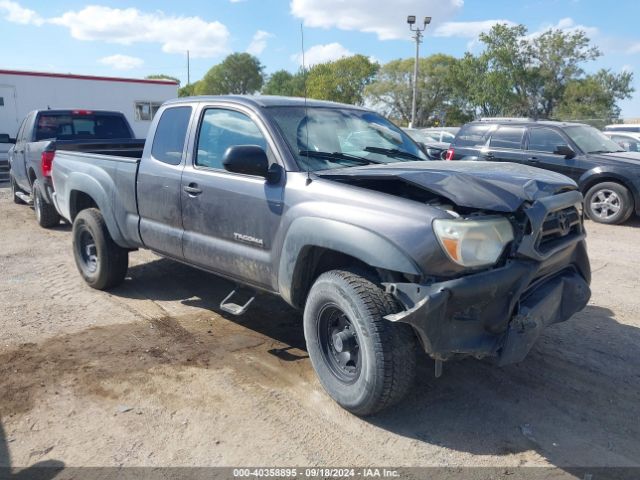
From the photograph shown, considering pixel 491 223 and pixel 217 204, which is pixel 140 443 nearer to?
pixel 217 204

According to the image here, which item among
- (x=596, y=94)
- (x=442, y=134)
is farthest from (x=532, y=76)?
(x=442, y=134)

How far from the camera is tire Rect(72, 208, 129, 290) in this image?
216 inches

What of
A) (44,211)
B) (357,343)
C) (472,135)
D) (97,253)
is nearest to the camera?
(357,343)

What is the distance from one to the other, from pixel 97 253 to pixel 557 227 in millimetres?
4305

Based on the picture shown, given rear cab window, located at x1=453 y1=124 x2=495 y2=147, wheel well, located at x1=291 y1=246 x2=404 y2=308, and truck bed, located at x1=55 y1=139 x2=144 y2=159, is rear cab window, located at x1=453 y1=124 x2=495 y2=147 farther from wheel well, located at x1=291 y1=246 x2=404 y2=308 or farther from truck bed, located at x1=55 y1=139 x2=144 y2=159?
wheel well, located at x1=291 y1=246 x2=404 y2=308

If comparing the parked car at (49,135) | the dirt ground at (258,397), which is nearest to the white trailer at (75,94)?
the parked car at (49,135)

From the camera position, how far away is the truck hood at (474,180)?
2.98 m

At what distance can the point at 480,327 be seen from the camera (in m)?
3.01

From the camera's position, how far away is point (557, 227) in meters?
3.38

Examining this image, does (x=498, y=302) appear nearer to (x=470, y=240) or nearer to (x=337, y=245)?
(x=470, y=240)

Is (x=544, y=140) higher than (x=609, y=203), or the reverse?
(x=544, y=140)

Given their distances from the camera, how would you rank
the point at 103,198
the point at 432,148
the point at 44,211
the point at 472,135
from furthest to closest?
the point at 472,135 → the point at 432,148 → the point at 44,211 → the point at 103,198

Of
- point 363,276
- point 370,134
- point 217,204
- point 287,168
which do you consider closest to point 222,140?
point 217,204

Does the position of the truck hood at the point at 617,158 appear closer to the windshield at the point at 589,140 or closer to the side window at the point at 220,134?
the windshield at the point at 589,140
